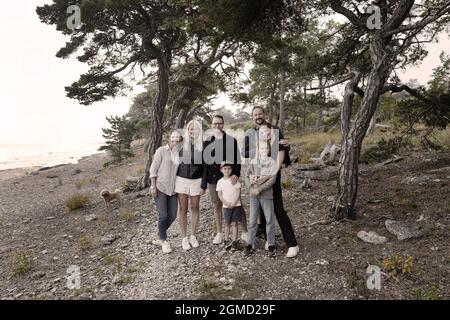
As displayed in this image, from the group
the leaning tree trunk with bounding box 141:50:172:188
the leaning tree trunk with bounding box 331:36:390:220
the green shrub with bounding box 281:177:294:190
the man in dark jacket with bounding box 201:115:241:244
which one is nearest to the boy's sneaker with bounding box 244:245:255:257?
the man in dark jacket with bounding box 201:115:241:244

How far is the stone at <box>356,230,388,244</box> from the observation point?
5973mm

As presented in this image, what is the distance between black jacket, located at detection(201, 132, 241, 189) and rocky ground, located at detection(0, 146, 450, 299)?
1489 mm

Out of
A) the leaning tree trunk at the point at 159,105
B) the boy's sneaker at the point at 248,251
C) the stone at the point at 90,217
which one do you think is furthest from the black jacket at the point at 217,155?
the leaning tree trunk at the point at 159,105

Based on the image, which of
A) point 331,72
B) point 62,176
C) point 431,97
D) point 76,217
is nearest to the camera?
point 431,97

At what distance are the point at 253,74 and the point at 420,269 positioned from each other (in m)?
22.4

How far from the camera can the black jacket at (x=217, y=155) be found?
5977 millimetres

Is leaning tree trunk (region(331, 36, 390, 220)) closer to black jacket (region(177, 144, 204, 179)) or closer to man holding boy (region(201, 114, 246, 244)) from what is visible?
man holding boy (region(201, 114, 246, 244))

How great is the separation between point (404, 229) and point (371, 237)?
0.68 m

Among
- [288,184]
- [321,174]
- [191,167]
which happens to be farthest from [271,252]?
[321,174]

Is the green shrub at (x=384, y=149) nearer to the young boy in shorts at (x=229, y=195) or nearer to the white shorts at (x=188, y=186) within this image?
the young boy in shorts at (x=229, y=195)

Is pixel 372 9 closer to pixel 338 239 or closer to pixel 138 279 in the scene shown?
pixel 338 239

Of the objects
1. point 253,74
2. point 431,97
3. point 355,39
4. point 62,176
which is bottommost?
point 62,176
